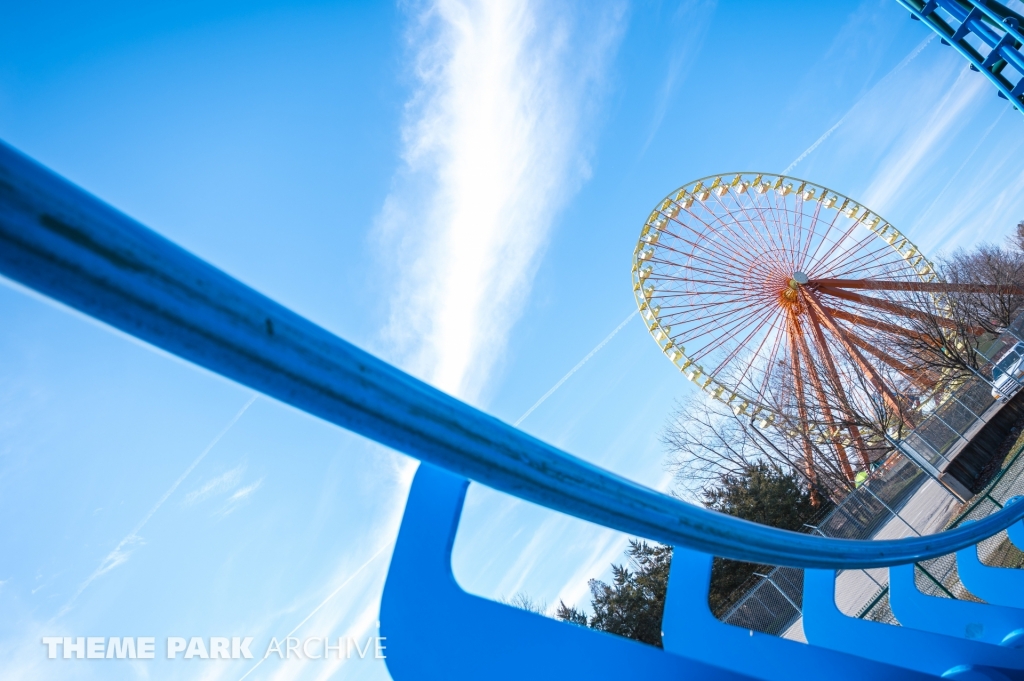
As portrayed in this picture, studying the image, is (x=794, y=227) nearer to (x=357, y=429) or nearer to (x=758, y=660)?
(x=758, y=660)

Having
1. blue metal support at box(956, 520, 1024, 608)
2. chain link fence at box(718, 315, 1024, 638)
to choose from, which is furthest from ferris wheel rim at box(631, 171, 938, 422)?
blue metal support at box(956, 520, 1024, 608)

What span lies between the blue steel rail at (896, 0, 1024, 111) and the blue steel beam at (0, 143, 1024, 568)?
12860mm

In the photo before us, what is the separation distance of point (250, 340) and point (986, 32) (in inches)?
554

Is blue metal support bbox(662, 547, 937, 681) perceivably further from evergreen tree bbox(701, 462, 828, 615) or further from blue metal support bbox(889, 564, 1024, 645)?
evergreen tree bbox(701, 462, 828, 615)

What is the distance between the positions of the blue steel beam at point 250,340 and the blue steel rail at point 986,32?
42.2 ft

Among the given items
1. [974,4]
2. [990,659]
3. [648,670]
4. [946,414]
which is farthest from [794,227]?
[648,670]

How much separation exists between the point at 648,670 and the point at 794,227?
72.6ft

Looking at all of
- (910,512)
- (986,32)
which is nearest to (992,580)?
(986,32)

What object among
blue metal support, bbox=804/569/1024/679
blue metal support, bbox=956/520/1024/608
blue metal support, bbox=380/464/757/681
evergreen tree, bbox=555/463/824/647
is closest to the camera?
blue metal support, bbox=380/464/757/681

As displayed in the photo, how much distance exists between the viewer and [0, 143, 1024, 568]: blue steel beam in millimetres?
578

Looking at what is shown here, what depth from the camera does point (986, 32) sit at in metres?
10.9

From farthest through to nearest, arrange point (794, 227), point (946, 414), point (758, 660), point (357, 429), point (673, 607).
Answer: point (794, 227) → point (946, 414) → point (673, 607) → point (758, 660) → point (357, 429)

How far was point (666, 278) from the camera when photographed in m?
21.4

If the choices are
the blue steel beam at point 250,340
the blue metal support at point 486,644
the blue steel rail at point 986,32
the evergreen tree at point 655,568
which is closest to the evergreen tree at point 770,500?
the evergreen tree at point 655,568
